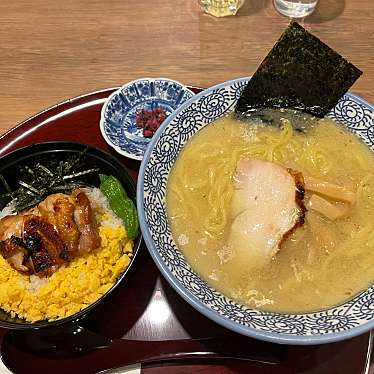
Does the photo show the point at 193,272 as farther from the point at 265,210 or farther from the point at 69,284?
the point at 69,284

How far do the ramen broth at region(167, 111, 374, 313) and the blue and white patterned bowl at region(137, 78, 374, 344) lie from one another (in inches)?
1.3

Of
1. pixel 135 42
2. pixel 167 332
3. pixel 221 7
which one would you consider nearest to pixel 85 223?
pixel 167 332

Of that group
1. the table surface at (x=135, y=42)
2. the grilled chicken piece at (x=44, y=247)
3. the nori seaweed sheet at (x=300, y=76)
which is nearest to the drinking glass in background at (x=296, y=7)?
the table surface at (x=135, y=42)

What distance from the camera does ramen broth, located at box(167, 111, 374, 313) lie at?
1485 mm

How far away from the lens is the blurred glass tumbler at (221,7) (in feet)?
8.50

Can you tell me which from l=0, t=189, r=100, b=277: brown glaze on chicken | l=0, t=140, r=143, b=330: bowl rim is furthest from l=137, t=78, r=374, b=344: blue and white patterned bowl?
l=0, t=189, r=100, b=277: brown glaze on chicken

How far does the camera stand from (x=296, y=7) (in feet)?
8.47

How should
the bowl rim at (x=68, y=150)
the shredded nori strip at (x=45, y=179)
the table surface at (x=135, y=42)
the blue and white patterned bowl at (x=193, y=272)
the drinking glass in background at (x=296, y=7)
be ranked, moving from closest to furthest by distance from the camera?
the blue and white patterned bowl at (x=193, y=272) < the bowl rim at (x=68, y=150) < the shredded nori strip at (x=45, y=179) < the table surface at (x=135, y=42) < the drinking glass in background at (x=296, y=7)

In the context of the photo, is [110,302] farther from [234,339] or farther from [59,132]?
[59,132]

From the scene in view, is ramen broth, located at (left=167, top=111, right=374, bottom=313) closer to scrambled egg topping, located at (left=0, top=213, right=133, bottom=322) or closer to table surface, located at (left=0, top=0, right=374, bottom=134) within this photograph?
scrambled egg topping, located at (left=0, top=213, right=133, bottom=322)

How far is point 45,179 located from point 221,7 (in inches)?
52.5

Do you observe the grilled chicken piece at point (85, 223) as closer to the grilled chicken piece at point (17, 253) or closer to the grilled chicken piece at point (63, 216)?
the grilled chicken piece at point (63, 216)

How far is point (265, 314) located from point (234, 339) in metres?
0.17

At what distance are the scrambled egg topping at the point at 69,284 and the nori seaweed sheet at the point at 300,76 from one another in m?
0.65
